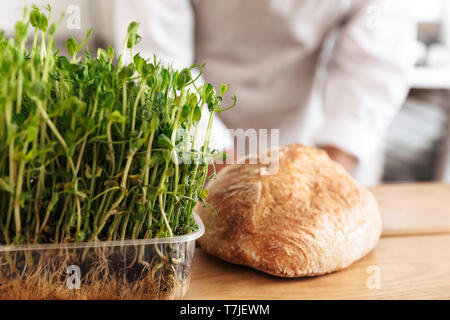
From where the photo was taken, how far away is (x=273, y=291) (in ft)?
2.34

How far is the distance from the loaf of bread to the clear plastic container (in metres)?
0.17

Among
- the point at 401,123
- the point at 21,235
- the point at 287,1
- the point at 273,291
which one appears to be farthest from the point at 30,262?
the point at 401,123

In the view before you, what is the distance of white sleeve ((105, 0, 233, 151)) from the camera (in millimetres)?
1440

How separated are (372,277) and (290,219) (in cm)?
17

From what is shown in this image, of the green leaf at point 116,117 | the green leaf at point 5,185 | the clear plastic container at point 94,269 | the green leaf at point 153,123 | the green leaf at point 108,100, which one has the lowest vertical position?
the clear plastic container at point 94,269

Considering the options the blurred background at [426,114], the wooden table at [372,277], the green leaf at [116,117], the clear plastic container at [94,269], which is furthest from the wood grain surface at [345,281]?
the blurred background at [426,114]

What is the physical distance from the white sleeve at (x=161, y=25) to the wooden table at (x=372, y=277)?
2.14 feet

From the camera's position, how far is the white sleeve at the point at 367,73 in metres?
1.57

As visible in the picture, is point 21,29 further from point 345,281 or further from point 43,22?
point 345,281

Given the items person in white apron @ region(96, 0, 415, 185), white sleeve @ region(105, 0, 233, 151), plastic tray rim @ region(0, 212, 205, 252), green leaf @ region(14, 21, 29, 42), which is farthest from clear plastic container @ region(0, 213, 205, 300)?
person in white apron @ region(96, 0, 415, 185)

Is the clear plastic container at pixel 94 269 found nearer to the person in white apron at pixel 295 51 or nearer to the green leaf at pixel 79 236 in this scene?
the green leaf at pixel 79 236

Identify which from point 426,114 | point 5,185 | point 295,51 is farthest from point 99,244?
point 426,114

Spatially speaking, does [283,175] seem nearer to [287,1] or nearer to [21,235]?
[21,235]

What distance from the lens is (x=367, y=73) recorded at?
1612 mm
